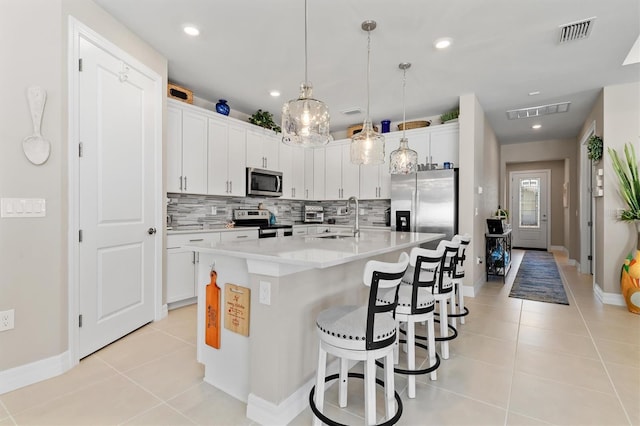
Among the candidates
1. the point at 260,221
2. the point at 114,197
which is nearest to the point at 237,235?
the point at 260,221

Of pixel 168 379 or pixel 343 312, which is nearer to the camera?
pixel 343 312

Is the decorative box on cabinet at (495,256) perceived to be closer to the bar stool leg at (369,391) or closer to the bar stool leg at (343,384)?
the bar stool leg at (343,384)

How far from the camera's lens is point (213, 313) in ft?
6.60

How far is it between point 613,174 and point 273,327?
15.3ft

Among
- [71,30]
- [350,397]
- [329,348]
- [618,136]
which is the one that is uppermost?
[71,30]

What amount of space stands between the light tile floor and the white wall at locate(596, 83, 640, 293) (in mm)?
1144

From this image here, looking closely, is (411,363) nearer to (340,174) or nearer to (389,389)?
(389,389)

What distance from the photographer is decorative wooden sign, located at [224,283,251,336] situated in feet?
5.94

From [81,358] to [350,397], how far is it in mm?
2063

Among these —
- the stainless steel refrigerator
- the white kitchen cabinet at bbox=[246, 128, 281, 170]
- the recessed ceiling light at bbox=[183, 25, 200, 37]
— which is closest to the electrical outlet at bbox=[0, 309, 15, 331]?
the recessed ceiling light at bbox=[183, 25, 200, 37]

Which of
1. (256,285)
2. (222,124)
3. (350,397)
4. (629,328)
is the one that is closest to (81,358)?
(256,285)

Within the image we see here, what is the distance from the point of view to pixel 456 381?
6.87ft

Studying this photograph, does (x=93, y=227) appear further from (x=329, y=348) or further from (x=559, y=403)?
(x=559, y=403)

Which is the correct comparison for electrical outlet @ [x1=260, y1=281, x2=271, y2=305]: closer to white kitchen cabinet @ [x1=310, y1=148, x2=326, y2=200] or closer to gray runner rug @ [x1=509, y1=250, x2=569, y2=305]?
gray runner rug @ [x1=509, y1=250, x2=569, y2=305]
